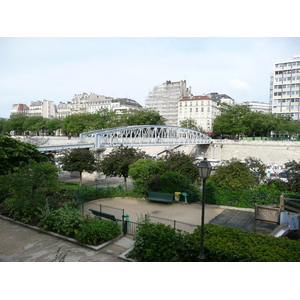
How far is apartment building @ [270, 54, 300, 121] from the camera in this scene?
71.8 metres

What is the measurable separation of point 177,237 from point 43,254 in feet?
14.8

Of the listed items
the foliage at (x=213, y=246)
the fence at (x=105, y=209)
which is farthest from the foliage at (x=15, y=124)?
the foliage at (x=213, y=246)

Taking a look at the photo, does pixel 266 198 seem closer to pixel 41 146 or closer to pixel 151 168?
pixel 151 168

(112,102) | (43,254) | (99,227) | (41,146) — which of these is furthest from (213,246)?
(112,102)

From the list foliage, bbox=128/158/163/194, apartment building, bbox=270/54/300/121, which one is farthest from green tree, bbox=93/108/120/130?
apartment building, bbox=270/54/300/121

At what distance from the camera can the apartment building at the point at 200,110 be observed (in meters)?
84.3

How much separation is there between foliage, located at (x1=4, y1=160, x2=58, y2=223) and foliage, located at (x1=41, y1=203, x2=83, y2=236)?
37.6 inches

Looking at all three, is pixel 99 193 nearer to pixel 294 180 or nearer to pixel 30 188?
pixel 30 188

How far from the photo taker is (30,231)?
10.9 meters

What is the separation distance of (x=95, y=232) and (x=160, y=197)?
764cm

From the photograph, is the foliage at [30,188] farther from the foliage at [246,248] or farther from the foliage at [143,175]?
the foliage at [246,248]

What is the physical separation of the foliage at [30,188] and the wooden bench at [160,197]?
6.59m

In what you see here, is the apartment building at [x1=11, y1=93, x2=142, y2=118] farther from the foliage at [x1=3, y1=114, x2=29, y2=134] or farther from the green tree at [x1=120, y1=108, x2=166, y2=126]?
the foliage at [x1=3, y1=114, x2=29, y2=134]

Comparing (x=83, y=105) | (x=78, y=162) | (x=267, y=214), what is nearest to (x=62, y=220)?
(x=267, y=214)
